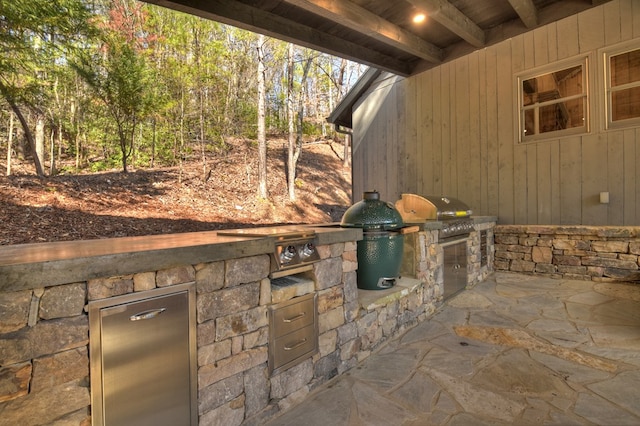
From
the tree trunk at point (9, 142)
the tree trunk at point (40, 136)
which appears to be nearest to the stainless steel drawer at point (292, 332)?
the tree trunk at point (9, 142)

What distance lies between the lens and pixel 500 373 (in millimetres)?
2252

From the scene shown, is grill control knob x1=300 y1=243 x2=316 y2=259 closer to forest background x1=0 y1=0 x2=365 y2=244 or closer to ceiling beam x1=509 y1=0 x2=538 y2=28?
ceiling beam x1=509 y1=0 x2=538 y2=28

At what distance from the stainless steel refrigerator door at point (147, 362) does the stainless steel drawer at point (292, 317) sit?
1.79ft

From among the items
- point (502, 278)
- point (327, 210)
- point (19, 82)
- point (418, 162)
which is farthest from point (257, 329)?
point (327, 210)

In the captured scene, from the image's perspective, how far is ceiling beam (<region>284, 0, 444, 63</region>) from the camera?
10.6 ft

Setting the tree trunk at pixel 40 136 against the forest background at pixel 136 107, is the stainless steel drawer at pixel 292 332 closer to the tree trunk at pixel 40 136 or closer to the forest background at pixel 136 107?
the forest background at pixel 136 107

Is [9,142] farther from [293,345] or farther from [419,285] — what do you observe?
[419,285]

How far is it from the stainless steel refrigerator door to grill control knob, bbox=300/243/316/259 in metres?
0.77

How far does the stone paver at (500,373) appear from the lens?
1818 mm

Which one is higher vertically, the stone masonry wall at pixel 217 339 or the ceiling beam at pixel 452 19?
the ceiling beam at pixel 452 19

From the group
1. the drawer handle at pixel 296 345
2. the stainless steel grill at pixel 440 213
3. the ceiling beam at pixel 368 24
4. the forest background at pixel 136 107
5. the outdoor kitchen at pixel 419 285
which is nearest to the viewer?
the outdoor kitchen at pixel 419 285

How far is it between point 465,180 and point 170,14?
12.0 meters

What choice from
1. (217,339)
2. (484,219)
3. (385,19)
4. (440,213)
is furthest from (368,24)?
(217,339)

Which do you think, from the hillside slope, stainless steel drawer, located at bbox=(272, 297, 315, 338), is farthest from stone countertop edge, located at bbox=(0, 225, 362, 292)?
the hillside slope
